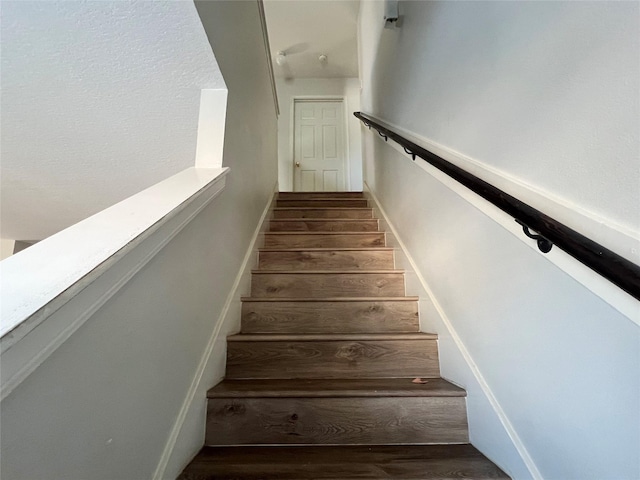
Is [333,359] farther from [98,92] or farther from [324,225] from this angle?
[98,92]

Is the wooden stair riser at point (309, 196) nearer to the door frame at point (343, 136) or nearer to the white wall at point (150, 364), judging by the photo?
the door frame at point (343, 136)

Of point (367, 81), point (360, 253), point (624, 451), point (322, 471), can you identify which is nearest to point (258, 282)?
point (360, 253)

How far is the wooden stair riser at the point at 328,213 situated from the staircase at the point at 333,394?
104cm

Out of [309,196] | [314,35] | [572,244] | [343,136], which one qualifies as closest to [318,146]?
[343,136]

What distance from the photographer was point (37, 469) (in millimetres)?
482

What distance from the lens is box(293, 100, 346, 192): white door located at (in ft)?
15.9

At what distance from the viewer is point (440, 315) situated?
1.37 m

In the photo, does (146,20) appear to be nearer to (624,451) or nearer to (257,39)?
(257,39)

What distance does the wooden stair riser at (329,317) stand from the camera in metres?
1.57

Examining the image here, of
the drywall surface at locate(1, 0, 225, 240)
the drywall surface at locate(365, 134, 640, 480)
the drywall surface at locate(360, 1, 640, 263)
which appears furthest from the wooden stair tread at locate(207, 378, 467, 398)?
the drywall surface at locate(1, 0, 225, 240)

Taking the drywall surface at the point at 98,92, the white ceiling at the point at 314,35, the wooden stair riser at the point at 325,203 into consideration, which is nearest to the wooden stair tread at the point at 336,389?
the drywall surface at the point at 98,92

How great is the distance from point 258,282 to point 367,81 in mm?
2397

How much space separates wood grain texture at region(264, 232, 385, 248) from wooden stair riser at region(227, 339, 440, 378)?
3.31 feet

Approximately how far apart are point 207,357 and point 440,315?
951mm
